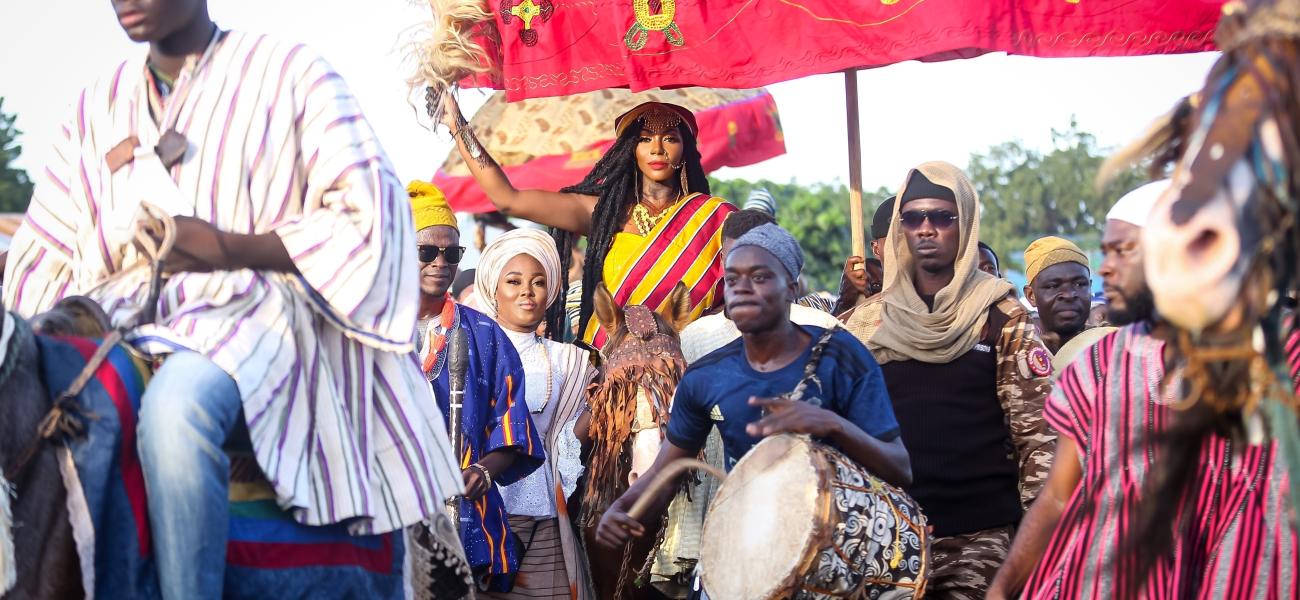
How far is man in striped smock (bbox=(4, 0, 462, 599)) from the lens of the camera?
416cm

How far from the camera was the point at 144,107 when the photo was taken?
176 inches

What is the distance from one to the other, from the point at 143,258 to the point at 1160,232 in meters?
2.76

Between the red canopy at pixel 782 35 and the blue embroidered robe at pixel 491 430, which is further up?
the red canopy at pixel 782 35

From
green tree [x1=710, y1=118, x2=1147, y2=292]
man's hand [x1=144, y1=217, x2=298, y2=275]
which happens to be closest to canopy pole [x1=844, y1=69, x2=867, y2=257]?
man's hand [x1=144, y1=217, x2=298, y2=275]

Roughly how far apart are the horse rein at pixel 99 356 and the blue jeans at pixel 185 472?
0.15 metres

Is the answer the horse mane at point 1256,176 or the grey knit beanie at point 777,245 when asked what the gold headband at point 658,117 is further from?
the horse mane at point 1256,176

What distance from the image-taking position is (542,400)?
25.9 feet

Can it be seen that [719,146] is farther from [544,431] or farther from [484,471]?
[484,471]

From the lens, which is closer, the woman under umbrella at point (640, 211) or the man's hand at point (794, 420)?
the man's hand at point (794, 420)

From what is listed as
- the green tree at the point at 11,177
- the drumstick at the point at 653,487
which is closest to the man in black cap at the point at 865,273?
the drumstick at the point at 653,487

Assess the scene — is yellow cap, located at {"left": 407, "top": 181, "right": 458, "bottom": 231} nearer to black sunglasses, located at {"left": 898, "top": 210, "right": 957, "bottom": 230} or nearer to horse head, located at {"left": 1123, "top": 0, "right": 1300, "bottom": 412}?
black sunglasses, located at {"left": 898, "top": 210, "right": 957, "bottom": 230}

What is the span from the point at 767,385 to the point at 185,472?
7.65 feet

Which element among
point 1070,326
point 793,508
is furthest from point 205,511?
point 1070,326

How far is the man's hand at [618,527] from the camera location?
5668mm
